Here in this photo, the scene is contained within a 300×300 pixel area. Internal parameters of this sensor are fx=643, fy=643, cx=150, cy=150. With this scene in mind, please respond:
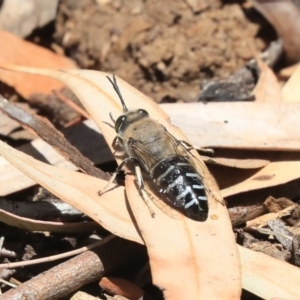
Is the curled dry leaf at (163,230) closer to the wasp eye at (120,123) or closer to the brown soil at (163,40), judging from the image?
the wasp eye at (120,123)

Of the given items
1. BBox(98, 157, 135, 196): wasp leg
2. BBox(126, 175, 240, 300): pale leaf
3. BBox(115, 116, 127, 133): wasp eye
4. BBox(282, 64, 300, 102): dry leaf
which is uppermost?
BBox(115, 116, 127, 133): wasp eye

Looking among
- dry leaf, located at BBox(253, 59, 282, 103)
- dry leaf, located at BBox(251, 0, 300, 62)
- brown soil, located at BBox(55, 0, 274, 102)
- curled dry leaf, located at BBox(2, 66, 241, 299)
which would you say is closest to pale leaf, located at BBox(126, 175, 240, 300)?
curled dry leaf, located at BBox(2, 66, 241, 299)

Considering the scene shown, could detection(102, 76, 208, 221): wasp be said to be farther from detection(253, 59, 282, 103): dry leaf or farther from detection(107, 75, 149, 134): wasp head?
detection(253, 59, 282, 103): dry leaf

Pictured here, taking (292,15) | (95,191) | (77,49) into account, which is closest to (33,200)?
(95,191)

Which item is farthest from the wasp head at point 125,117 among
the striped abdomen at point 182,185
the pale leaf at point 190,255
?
the pale leaf at point 190,255

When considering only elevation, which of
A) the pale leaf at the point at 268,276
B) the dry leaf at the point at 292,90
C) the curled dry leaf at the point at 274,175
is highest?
the dry leaf at the point at 292,90

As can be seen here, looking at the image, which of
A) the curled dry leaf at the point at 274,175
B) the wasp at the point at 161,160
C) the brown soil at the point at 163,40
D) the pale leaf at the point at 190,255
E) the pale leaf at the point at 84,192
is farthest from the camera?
the brown soil at the point at 163,40

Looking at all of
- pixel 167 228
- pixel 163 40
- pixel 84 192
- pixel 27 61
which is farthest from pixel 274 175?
pixel 27 61

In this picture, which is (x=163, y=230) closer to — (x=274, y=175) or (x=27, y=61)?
(x=274, y=175)
